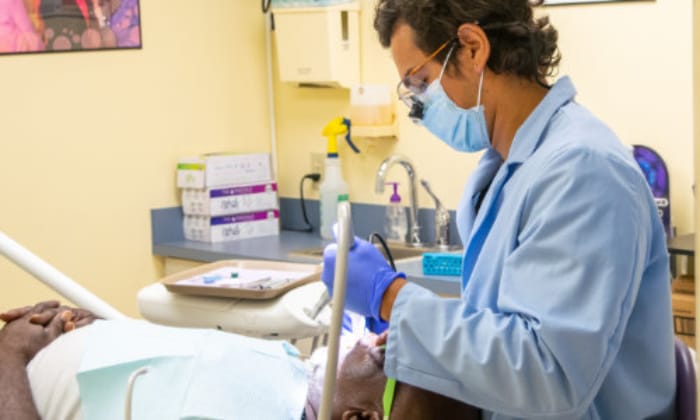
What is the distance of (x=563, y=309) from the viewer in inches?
47.9

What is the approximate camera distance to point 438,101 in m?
1.59

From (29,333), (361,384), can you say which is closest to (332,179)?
(29,333)

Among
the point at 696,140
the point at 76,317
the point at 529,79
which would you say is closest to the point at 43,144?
the point at 76,317

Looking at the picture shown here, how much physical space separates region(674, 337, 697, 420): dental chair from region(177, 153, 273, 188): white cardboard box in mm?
2196

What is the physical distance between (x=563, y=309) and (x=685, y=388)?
30cm

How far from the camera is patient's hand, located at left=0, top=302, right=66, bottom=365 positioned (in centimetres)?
196

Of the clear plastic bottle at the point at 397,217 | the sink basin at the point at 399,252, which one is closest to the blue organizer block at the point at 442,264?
the sink basin at the point at 399,252

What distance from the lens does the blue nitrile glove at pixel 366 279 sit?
139 cm

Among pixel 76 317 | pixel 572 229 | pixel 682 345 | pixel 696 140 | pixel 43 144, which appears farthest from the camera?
pixel 43 144

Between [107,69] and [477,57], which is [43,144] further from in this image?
[477,57]

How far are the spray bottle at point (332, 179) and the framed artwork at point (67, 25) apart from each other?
0.72 metres

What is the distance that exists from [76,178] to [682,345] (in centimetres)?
226

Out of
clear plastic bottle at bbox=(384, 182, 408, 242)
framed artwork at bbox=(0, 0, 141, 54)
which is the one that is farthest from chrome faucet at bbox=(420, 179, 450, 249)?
framed artwork at bbox=(0, 0, 141, 54)

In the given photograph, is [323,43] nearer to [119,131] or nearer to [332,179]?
[332,179]
